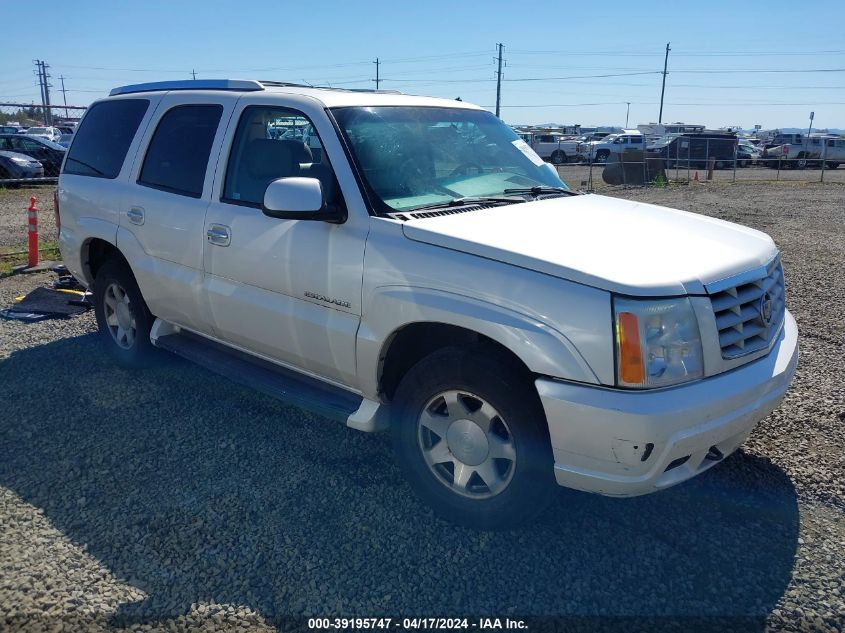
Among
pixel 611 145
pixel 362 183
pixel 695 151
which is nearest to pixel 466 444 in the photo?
pixel 362 183

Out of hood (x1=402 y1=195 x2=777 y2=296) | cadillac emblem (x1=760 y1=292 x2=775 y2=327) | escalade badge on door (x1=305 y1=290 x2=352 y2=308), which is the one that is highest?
hood (x1=402 y1=195 x2=777 y2=296)

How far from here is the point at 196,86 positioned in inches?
191

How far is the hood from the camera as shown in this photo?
2910 mm

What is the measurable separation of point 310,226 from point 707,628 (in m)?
2.56

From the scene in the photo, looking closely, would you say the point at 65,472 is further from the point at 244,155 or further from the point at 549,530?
the point at 549,530

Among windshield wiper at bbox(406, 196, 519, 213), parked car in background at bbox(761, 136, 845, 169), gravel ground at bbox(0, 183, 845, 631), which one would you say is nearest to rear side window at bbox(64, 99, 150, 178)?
gravel ground at bbox(0, 183, 845, 631)

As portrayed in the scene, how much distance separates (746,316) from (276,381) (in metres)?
2.47

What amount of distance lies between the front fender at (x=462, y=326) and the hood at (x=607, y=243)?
0.73 feet

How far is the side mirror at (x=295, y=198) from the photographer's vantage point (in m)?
3.49

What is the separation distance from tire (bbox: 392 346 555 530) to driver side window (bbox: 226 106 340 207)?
1404mm

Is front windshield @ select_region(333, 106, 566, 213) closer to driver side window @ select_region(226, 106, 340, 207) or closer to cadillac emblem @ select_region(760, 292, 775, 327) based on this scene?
driver side window @ select_region(226, 106, 340, 207)

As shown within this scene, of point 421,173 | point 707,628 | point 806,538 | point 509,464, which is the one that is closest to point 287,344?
point 421,173

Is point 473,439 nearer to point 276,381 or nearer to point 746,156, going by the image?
point 276,381

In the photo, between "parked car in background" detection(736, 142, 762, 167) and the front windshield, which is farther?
"parked car in background" detection(736, 142, 762, 167)
